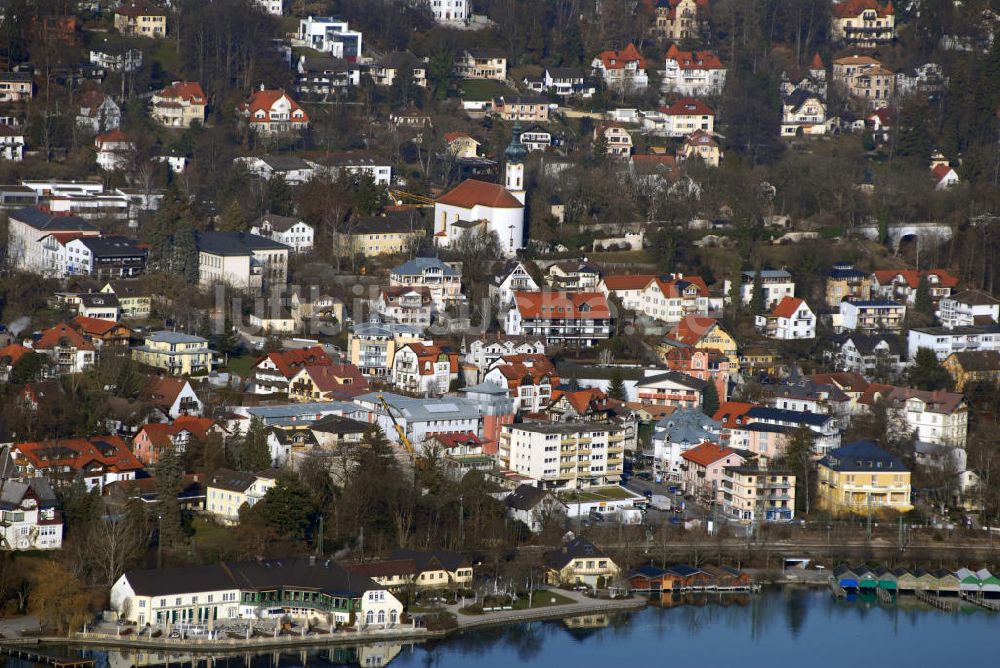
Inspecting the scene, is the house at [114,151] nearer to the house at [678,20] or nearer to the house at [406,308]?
the house at [406,308]

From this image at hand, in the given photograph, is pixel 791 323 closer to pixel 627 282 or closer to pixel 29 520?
pixel 627 282

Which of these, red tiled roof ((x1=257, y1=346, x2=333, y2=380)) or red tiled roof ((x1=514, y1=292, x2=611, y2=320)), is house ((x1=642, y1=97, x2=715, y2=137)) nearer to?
red tiled roof ((x1=514, y1=292, x2=611, y2=320))

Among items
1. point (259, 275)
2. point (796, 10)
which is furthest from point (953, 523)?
point (796, 10)

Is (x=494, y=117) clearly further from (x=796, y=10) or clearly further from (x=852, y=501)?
(x=852, y=501)

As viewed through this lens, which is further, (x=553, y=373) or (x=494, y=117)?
(x=494, y=117)

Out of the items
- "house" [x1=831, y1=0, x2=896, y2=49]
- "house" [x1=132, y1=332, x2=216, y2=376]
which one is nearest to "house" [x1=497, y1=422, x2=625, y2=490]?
"house" [x1=132, y1=332, x2=216, y2=376]
